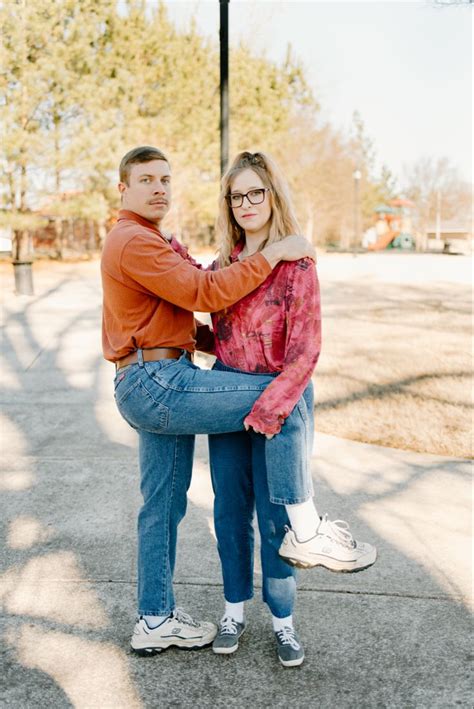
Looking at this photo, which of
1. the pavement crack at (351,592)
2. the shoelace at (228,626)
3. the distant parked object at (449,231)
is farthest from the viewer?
the distant parked object at (449,231)

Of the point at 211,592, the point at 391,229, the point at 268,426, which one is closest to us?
the point at 268,426

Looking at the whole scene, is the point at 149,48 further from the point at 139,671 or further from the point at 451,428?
the point at 139,671

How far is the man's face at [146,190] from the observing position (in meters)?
2.63

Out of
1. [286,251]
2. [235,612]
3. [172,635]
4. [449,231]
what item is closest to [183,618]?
[172,635]

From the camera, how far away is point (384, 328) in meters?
11.5

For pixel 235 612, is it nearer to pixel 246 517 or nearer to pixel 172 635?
pixel 172 635

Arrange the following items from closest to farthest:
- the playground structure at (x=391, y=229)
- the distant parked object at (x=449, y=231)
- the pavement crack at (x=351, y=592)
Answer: the pavement crack at (x=351, y=592) → the playground structure at (x=391, y=229) → the distant parked object at (x=449, y=231)

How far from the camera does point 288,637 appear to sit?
8.88 ft

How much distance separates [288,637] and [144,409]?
100 cm

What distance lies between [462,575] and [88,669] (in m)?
1.74

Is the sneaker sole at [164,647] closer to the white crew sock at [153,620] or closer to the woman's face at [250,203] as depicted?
the white crew sock at [153,620]

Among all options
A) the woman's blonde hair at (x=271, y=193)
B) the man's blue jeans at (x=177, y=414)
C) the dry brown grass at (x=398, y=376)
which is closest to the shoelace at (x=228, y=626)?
the man's blue jeans at (x=177, y=414)

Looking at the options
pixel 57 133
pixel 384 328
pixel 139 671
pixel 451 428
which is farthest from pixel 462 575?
pixel 57 133

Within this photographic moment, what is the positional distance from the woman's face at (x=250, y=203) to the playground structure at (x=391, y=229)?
5133 cm
